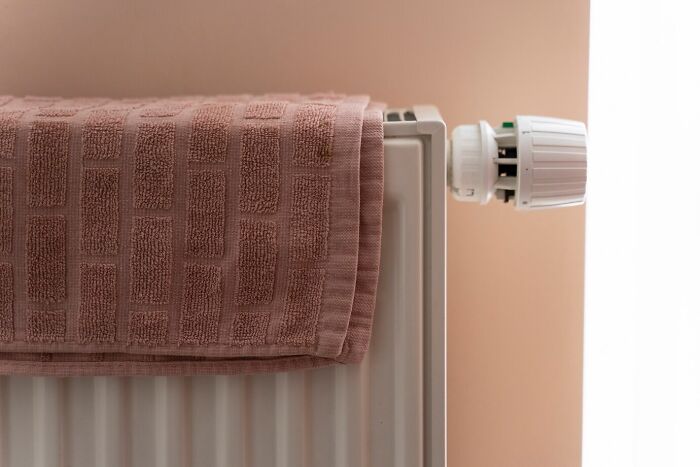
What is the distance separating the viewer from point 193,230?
0.67m

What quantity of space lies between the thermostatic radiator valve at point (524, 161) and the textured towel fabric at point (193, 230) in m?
0.09

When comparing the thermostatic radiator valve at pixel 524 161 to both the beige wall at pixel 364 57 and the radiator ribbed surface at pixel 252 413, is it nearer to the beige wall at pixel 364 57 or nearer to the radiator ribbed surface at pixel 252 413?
the radiator ribbed surface at pixel 252 413

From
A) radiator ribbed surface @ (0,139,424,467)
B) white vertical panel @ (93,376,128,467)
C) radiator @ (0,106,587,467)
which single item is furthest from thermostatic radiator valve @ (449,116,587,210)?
white vertical panel @ (93,376,128,467)

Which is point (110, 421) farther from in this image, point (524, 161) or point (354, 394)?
point (524, 161)

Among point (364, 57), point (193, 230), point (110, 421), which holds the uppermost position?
point (364, 57)

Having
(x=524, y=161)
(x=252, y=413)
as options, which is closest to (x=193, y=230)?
(x=252, y=413)

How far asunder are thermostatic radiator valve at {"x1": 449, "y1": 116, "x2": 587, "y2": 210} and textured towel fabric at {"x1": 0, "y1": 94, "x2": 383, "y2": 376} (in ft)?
0.30

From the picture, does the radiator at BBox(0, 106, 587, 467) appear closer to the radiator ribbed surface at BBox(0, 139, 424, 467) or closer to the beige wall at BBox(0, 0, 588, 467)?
the radiator ribbed surface at BBox(0, 139, 424, 467)

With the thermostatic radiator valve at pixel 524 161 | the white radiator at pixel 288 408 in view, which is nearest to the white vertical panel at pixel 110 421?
the white radiator at pixel 288 408

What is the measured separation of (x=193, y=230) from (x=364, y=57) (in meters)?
0.38

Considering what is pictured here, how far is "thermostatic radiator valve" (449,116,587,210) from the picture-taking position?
69cm

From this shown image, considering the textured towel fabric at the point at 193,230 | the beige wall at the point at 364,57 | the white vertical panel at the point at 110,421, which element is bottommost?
the white vertical panel at the point at 110,421

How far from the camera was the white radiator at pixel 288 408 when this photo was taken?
71 cm

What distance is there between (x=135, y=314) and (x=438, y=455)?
316 millimetres
